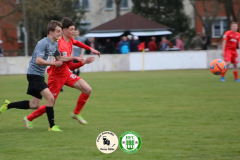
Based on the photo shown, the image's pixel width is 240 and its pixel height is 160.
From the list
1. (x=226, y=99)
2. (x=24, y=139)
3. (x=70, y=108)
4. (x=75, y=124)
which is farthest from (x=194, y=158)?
(x=226, y=99)

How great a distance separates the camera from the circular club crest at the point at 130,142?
5578 millimetres

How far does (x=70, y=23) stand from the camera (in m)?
8.52

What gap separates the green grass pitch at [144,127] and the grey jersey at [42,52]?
3.22ft

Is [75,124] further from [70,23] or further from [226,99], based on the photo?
[226,99]

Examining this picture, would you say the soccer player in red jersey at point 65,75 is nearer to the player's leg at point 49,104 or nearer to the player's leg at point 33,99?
the player's leg at point 33,99

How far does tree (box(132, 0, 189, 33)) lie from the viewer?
43.1 meters

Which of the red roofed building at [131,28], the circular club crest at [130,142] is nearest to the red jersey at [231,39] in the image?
the circular club crest at [130,142]

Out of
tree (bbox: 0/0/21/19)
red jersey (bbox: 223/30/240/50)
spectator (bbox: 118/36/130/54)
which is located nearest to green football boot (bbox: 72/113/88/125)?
red jersey (bbox: 223/30/240/50)

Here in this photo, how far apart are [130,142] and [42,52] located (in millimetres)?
2633

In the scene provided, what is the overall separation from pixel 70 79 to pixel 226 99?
4922mm

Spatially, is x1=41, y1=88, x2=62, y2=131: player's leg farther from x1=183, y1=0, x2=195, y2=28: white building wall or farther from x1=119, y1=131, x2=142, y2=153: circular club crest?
x1=183, y1=0, x2=195, y2=28: white building wall

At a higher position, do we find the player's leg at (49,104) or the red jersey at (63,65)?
the red jersey at (63,65)

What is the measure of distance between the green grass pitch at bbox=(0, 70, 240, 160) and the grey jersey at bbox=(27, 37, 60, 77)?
0.98 m

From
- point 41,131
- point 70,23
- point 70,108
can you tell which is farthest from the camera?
point 70,108
